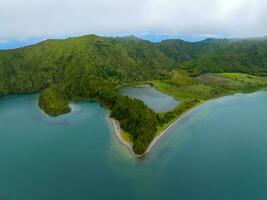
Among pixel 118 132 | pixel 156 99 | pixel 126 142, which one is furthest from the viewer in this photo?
pixel 156 99

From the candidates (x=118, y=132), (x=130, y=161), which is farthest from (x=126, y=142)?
(x=130, y=161)

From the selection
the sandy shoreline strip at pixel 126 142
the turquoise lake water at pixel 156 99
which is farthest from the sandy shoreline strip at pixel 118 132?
the turquoise lake water at pixel 156 99

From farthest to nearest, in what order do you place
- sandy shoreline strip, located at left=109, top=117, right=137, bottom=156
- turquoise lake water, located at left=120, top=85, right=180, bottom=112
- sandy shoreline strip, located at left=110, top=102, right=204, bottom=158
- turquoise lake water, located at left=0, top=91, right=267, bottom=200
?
1. turquoise lake water, located at left=120, top=85, right=180, bottom=112
2. sandy shoreline strip, located at left=109, top=117, right=137, bottom=156
3. sandy shoreline strip, located at left=110, top=102, right=204, bottom=158
4. turquoise lake water, located at left=0, top=91, right=267, bottom=200

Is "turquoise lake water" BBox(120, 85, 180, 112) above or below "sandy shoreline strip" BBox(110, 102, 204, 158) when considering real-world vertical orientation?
below

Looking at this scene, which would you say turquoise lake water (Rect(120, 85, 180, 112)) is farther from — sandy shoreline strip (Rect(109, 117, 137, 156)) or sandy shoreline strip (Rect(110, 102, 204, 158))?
sandy shoreline strip (Rect(109, 117, 137, 156))

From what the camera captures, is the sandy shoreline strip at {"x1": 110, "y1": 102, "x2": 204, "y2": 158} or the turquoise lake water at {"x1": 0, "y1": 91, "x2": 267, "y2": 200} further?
the sandy shoreline strip at {"x1": 110, "y1": 102, "x2": 204, "y2": 158}

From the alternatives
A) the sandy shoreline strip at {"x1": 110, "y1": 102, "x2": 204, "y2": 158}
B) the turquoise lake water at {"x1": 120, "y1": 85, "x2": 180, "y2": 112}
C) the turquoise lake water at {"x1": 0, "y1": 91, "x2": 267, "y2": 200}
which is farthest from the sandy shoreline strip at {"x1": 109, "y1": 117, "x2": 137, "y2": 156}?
the turquoise lake water at {"x1": 120, "y1": 85, "x2": 180, "y2": 112}

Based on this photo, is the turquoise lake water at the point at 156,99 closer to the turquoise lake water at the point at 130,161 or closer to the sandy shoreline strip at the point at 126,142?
the sandy shoreline strip at the point at 126,142

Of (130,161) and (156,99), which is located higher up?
(130,161)

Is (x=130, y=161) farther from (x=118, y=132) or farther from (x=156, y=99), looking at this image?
(x=156, y=99)
